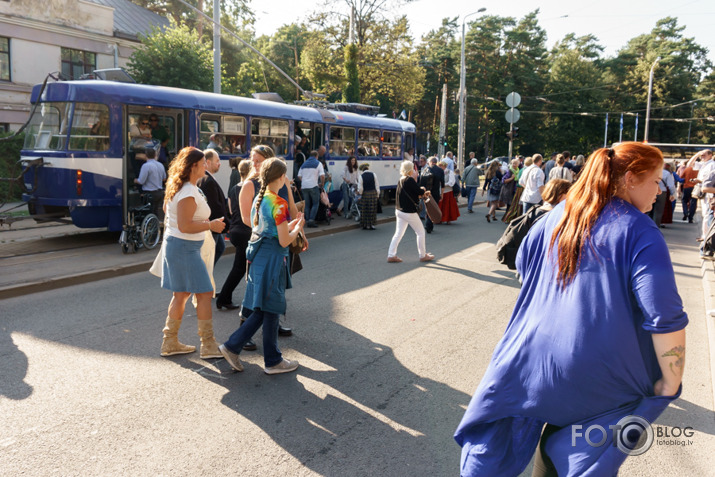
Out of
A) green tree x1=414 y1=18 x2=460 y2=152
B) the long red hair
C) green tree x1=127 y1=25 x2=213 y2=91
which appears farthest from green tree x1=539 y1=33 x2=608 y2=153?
the long red hair

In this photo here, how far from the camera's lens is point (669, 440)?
4.04m

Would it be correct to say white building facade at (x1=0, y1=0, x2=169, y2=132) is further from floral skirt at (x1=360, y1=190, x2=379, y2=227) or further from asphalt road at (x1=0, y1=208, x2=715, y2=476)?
asphalt road at (x1=0, y1=208, x2=715, y2=476)

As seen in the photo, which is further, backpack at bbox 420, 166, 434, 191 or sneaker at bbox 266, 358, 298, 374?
backpack at bbox 420, 166, 434, 191

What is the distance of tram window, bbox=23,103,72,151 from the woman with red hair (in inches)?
410

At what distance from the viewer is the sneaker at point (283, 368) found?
488 centimetres

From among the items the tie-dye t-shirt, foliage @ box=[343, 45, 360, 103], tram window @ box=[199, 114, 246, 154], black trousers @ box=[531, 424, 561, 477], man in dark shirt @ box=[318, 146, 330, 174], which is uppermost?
foliage @ box=[343, 45, 360, 103]

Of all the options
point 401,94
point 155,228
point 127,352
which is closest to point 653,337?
point 127,352

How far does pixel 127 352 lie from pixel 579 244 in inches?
176

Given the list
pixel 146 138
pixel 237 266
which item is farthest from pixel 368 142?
pixel 237 266

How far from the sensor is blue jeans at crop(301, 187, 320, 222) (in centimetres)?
1407

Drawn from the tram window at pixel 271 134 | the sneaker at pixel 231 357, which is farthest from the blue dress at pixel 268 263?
the tram window at pixel 271 134

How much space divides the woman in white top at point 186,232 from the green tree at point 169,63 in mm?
22302

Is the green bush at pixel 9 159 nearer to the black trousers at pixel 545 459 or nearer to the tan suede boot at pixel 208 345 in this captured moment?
the tan suede boot at pixel 208 345

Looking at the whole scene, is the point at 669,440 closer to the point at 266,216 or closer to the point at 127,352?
the point at 266,216
